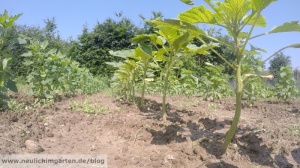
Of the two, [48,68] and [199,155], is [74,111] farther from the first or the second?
[199,155]

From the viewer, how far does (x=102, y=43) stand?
13484 millimetres

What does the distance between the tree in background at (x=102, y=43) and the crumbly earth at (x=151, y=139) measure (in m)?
9.31

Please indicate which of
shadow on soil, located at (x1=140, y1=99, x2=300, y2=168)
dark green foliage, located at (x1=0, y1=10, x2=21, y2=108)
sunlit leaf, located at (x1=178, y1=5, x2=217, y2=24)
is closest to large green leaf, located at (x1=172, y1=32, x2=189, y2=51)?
sunlit leaf, located at (x1=178, y1=5, x2=217, y2=24)

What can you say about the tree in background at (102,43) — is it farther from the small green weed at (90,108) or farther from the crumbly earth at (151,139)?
the crumbly earth at (151,139)

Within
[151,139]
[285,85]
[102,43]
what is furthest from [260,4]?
[102,43]

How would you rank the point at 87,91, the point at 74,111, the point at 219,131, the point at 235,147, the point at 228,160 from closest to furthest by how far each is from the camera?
the point at 228,160 < the point at 235,147 < the point at 219,131 < the point at 74,111 < the point at 87,91

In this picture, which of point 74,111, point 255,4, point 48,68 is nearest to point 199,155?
point 255,4

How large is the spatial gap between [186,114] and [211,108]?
117cm

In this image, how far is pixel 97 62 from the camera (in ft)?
43.4

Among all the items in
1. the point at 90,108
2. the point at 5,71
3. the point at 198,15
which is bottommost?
the point at 90,108

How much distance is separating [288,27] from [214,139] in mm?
1222

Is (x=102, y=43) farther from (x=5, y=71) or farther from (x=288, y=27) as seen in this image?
(x=288, y=27)

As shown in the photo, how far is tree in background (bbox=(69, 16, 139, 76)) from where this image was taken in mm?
13070

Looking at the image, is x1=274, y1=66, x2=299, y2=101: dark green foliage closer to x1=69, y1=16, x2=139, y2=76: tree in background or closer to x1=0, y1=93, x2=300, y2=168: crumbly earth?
x1=0, y1=93, x2=300, y2=168: crumbly earth
